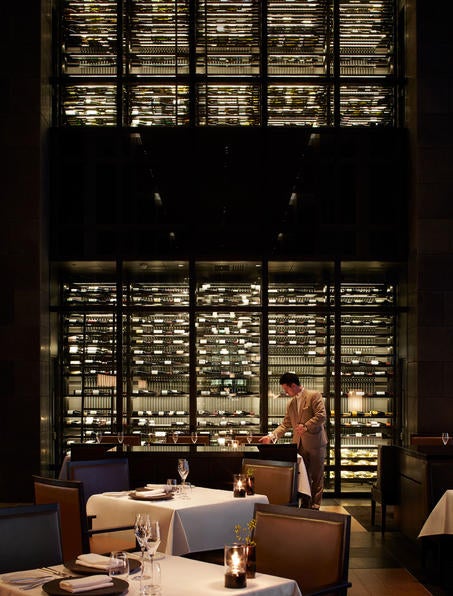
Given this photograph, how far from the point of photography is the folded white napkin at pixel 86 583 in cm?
297

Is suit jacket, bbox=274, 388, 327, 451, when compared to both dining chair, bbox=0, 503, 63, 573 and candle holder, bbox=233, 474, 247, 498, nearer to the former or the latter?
candle holder, bbox=233, 474, 247, 498

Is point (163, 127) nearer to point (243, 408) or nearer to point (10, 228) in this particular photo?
point (10, 228)

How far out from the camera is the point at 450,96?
408 inches

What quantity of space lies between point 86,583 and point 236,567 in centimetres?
55

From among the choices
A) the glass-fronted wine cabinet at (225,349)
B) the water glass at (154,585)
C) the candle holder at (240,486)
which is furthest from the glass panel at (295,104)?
the water glass at (154,585)

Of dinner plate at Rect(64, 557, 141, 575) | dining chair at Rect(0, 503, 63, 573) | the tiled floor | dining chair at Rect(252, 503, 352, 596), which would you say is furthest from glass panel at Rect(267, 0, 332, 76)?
dinner plate at Rect(64, 557, 141, 575)

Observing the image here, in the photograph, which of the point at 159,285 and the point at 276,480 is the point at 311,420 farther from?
the point at 159,285

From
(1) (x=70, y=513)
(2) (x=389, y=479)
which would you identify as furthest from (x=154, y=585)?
(2) (x=389, y=479)

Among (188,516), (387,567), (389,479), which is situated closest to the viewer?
(188,516)

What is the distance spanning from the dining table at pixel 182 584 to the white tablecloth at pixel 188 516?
162 centimetres

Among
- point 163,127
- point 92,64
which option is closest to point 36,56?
point 92,64

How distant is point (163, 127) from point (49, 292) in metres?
2.51

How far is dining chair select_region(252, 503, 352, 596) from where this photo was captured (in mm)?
3656

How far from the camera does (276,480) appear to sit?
19.3 ft
